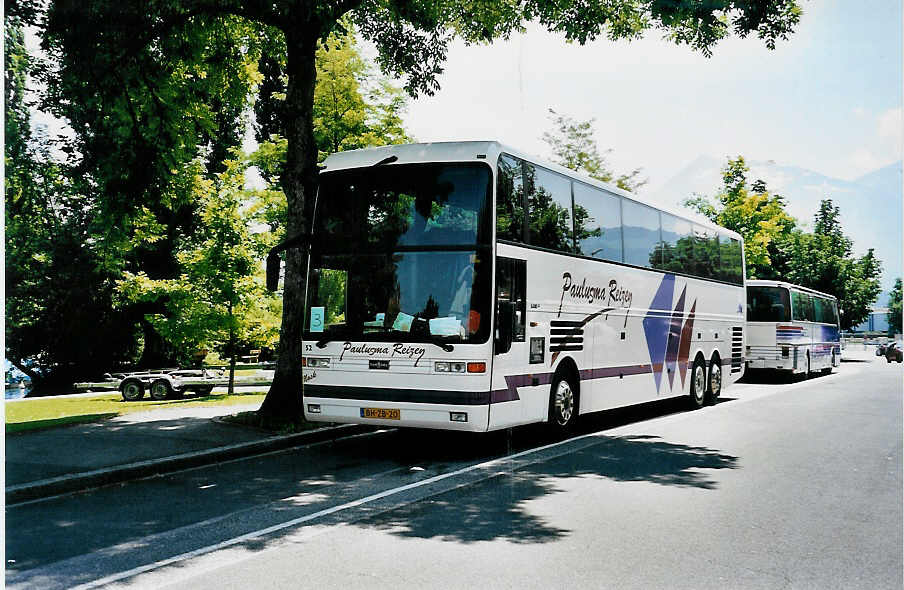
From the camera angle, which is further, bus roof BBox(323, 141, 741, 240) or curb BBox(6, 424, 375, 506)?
bus roof BBox(323, 141, 741, 240)

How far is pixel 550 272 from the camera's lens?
12.1 metres

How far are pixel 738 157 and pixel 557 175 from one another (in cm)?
4085

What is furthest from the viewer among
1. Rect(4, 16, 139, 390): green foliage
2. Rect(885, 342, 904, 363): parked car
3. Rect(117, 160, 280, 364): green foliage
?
Rect(885, 342, 904, 363): parked car

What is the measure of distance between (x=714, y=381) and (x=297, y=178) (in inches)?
437

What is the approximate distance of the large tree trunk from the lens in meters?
13.7

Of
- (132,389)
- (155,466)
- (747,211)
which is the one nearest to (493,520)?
(155,466)

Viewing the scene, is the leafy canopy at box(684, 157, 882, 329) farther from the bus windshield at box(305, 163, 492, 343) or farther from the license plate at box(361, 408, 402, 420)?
the license plate at box(361, 408, 402, 420)

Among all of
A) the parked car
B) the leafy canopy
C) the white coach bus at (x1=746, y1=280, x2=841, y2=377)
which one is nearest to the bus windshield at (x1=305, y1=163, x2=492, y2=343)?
the white coach bus at (x1=746, y1=280, x2=841, y2=377)

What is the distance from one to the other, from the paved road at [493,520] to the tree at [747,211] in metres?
36.7

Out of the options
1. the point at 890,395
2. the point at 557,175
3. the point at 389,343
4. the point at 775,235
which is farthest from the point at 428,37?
the point at 775,235

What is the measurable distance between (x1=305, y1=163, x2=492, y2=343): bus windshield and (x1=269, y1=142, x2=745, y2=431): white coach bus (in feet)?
0.05

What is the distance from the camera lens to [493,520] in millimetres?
7230

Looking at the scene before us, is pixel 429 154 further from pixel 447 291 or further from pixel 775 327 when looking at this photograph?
pixel 775 327

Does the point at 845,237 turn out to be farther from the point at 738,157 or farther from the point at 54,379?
the point at 54,379
